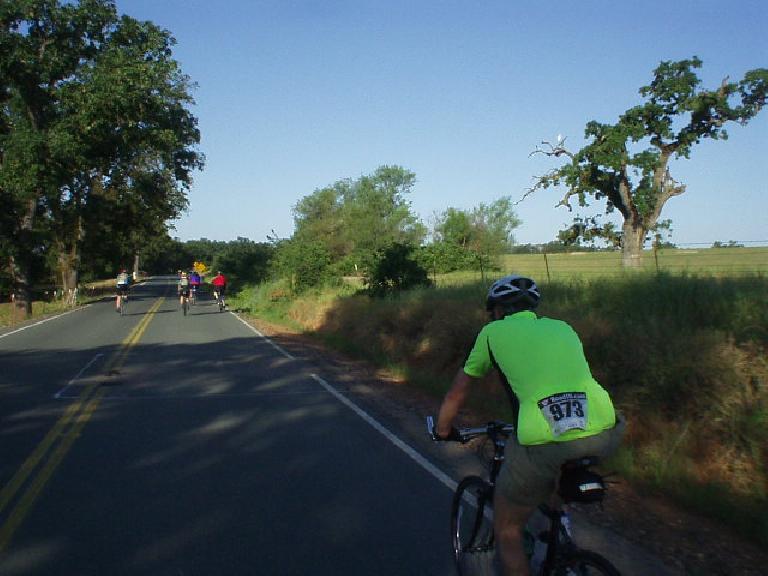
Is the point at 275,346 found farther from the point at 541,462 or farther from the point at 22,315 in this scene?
the point at 22,315

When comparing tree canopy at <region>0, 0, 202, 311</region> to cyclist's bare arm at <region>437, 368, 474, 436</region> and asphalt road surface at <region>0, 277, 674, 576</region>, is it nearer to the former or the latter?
asphalt road surface at <region>0, 277, 674, 576</region>

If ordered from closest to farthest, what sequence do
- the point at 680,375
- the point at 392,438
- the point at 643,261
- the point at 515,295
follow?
the point at 515,295, the point at 680,375, the point at 392,438, the point at 643,261

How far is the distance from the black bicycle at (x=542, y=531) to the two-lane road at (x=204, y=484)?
0.48m

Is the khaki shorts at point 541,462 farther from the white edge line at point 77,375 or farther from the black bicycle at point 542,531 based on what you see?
the white edge line at point 77,375

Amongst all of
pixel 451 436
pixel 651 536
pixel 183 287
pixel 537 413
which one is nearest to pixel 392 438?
pixel 651 536

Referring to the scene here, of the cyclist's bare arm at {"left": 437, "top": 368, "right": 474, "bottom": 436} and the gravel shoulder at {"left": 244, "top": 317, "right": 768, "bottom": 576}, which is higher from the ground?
the cyclist's bare arm at {"left": 437, "top": 368, "right": 474, "bottom": 436}

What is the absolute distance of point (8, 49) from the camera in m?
31.0

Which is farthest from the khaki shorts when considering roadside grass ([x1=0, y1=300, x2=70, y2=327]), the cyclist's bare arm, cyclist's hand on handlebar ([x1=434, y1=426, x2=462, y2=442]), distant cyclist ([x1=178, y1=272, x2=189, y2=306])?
roadside grass ([x1=0, y1=300, x2=70, y2=327])

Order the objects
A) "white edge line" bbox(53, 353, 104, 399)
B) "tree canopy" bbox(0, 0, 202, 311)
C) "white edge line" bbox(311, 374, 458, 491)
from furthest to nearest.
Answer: "tree canopy" bbox(0, 0, 202, 311) < "white edge line" bbox(53, 353, 104, 399) < "white edge line" bbox(311, 374, 458, 491)

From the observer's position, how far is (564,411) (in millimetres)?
3271

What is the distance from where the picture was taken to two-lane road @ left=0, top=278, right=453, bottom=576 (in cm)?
500

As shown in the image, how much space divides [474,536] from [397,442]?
163 inches

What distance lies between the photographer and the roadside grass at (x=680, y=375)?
6395mm

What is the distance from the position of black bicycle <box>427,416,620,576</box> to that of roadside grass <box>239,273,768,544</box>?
8.00 feet
